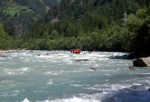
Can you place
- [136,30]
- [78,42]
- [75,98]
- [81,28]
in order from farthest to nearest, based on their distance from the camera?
[81,28]
[78,42]
[136,30]
[75,98]

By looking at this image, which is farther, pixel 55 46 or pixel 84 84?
A: pixel 55 46

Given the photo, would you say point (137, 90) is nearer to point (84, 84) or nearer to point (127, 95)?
point (127, 95)

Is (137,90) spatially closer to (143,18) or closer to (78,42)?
(143,18)

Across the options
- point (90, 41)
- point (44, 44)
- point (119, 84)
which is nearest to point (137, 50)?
point (119, 84)

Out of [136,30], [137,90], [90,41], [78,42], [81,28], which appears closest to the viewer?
[137,90]

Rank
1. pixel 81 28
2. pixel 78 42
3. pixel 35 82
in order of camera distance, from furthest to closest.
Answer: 1. pixel 81 28
2. pixel 78 42
3. pixel 35 82

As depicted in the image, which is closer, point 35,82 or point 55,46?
point 35,82

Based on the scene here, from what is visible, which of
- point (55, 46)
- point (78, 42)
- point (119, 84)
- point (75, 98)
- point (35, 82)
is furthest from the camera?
point (55, 46)

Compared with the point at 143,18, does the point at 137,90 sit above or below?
below

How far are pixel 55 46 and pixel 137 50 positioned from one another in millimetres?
109608

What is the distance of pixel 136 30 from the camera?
76.2 m

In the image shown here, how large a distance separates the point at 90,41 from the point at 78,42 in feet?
45.1

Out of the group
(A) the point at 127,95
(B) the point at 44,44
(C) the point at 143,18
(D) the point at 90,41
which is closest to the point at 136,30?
(C) the point at 143,18

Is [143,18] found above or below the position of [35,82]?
above
